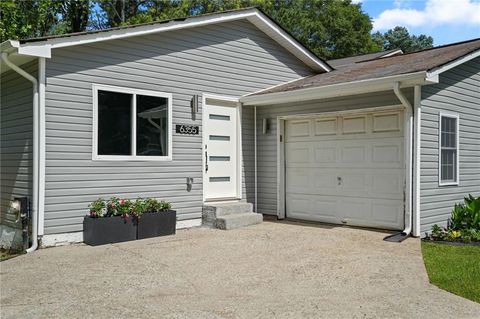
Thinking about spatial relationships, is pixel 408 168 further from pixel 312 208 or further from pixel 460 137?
pixel 312 208

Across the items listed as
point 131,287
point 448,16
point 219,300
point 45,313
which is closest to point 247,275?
point 219,300

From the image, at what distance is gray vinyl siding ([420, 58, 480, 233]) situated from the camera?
25.9 ft

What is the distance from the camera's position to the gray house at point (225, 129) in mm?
7227

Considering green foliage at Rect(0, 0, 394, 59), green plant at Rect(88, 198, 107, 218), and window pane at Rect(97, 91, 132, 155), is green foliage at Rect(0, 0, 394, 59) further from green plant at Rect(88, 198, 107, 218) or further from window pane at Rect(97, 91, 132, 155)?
green plant at Rect(88, 198, 107, 218)

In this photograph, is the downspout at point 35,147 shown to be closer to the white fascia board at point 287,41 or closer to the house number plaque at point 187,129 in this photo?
the house number plaque at point 187,129

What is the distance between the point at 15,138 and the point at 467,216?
8.50 meters

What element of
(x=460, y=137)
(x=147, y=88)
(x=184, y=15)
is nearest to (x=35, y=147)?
(x=147, y=88)

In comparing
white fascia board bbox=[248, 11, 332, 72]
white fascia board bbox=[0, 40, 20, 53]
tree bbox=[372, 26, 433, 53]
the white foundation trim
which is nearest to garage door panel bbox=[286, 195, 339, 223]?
white fascia board bbox=[248, 11, 332, 72]

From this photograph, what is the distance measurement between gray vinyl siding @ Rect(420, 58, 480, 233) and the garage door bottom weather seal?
441 mm

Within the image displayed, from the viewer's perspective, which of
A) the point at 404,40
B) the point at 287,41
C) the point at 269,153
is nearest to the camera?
the point at 269,153

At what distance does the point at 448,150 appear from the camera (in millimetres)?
8609

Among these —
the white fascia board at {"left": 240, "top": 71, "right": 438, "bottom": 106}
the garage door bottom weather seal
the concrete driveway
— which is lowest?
the concrete driveway

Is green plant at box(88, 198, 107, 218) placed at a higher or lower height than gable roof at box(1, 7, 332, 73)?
lower

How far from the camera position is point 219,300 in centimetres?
446
